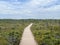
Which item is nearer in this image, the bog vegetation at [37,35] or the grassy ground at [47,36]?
the bog vegetation at [37,35]

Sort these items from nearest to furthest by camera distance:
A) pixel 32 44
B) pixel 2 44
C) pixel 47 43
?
pixel 2 44 → pixel 47 43 → pixel 32 44

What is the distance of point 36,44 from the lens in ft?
66.0

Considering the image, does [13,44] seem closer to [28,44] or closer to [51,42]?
[28,44]

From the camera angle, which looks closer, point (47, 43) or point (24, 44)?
point (47, 43)

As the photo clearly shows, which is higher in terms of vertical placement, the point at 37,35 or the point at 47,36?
the point at 47,36

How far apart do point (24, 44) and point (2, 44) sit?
14.5ft

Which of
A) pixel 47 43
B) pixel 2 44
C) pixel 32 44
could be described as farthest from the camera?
pixel 32 44

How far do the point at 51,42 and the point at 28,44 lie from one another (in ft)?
8.50

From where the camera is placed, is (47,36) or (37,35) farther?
(37,35)

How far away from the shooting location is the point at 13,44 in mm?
18750

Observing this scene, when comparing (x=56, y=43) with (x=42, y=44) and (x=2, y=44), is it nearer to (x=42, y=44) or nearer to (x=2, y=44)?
(x=42, y=44)

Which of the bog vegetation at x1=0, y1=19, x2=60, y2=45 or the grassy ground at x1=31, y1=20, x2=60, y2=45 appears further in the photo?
the grassy ground at x1=31, y1=20, x2=60, y2=45

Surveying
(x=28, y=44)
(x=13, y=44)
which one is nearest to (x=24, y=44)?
(x=28, y=44)

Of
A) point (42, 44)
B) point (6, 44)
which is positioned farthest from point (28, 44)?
point (6, 44)
